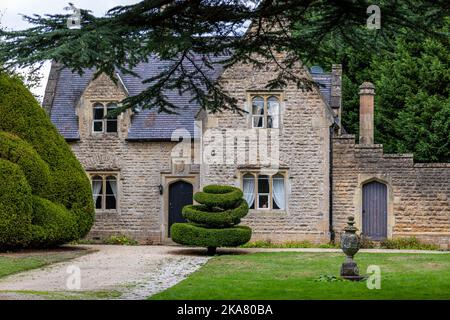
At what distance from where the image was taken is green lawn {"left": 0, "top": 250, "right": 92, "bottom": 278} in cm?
2019

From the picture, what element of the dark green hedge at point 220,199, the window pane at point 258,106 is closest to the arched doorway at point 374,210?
the window pane at point 258,106

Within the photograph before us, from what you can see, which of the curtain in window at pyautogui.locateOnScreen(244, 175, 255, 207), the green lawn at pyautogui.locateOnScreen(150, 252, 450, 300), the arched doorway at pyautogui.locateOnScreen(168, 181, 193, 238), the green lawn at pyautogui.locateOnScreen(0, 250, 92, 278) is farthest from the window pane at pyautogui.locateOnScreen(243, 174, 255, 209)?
the green lawn at pyautogui.locateOnScreen(0, 250, 92, 278)

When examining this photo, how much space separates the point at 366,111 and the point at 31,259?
1318cm

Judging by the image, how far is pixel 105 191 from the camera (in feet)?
101

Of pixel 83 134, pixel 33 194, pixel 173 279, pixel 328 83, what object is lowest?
pixel 173 279

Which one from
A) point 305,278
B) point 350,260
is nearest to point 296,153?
point 305,278

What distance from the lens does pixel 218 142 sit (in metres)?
29.4

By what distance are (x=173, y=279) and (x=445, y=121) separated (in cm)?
1829

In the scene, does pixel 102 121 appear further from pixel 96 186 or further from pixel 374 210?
pixel 374 210

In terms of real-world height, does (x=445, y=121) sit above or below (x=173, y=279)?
above
